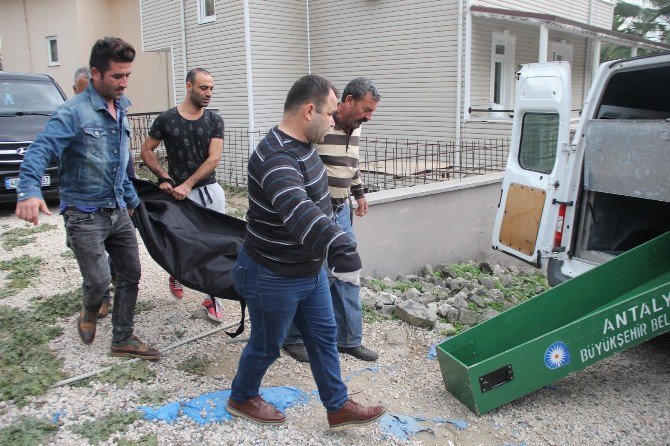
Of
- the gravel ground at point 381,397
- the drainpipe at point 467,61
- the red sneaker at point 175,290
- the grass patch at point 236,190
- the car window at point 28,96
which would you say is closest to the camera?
the gravel ground at point 381,397

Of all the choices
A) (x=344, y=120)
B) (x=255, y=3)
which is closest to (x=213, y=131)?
(x=344, y=120)

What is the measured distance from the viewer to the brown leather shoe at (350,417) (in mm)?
3070

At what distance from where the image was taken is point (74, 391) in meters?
3.44

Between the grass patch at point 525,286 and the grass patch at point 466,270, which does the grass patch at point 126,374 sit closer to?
the grass patch at point 525,286

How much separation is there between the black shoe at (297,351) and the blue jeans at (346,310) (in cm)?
3

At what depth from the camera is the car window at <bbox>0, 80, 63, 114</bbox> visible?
30.3ft

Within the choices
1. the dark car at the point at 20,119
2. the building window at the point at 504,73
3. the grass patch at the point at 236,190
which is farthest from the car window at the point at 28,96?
the building window at the point at 504,73

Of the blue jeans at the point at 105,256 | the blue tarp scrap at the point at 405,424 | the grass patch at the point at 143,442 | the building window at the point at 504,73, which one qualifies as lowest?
the blue tarp scrap at the point at 405,424

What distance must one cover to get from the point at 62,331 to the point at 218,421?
5.98ft

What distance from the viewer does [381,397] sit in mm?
3625

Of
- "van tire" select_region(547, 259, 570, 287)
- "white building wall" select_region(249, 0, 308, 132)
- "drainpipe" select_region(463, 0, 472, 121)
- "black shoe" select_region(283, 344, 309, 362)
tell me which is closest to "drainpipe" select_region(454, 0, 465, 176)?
"drainpipe" select_region(463, 0, 472, 121)

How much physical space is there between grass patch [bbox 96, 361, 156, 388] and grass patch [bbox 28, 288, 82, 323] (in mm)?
1217

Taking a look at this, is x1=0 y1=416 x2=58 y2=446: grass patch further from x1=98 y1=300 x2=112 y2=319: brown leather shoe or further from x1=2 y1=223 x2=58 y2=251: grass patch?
x1=2 y1=223 x2=58 y2=251: grass patch

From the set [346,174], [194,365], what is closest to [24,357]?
[194,365]
